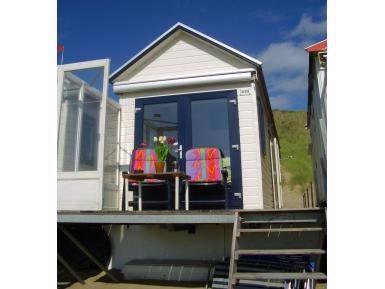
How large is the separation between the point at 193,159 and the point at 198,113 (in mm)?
816

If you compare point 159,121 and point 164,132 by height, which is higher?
point 159,121

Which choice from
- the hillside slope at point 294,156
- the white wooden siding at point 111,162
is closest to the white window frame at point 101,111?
the white wooden siding at point 111,162

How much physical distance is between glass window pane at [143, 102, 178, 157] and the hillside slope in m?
7.59

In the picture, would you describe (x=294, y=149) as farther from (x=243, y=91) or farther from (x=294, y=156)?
(x=243, y=91)

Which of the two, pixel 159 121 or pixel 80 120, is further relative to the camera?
pixel 159 121

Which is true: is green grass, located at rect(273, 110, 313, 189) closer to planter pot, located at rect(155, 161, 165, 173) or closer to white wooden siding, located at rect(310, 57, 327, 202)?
white wooden siding, located at rect(310, 57, 327, 202)

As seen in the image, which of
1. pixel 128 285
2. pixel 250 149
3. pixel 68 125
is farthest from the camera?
pixel 250 149

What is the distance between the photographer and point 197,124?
524cm

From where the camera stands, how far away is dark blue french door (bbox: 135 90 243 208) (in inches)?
200

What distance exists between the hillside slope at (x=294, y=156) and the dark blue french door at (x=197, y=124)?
7366 millimetres

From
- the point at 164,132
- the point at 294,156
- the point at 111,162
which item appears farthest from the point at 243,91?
the point at 294,156

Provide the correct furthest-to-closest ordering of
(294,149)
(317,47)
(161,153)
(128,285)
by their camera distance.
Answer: (294,149) → (161,153) → (317,47) → (128,285)

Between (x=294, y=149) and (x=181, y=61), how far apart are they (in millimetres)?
28449

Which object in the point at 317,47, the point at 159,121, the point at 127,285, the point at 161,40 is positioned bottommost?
the point at 127,285
